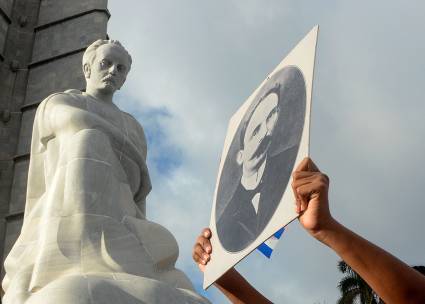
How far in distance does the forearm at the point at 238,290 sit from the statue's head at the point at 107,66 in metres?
3.59

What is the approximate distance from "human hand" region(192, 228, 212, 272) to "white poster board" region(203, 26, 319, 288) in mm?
38

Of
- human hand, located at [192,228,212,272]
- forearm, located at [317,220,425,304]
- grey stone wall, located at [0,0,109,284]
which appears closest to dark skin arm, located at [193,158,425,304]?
forearm, located at [317,220,425,304]

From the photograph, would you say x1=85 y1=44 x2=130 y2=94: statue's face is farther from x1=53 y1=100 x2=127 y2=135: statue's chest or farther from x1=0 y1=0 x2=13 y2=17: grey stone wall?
x1=0 y1=0 x2=13 y2=17: grey stone wall

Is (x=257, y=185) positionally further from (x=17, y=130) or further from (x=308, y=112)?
(x=17, y=130)

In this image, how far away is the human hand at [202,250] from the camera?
3289mm

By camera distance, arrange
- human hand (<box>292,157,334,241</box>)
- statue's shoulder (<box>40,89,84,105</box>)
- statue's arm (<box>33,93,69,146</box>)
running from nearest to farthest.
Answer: human hand (<box>292,157,334,241</box>) < statue's arm (<box>33,93,69,146</box>) < statue's shoulder (<box>40,89,84,105</box>)

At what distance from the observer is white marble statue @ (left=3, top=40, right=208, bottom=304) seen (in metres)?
4.59

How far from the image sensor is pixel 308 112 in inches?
108

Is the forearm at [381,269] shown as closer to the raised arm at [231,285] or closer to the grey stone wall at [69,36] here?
the raised arm at [231,285]

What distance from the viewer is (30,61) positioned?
34.7ft

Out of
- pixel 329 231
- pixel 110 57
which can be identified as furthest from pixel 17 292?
pixel 329 231

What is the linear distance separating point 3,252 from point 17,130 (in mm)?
1886

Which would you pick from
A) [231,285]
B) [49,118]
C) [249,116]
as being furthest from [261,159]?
[49,118]

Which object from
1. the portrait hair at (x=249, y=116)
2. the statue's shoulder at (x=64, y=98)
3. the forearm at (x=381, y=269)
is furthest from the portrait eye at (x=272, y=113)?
the statue's shoulder at (x=64, y=98)
